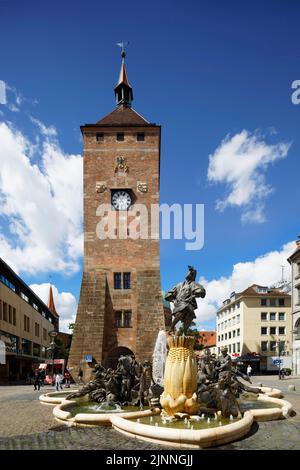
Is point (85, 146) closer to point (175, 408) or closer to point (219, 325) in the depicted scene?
point (175, 408)

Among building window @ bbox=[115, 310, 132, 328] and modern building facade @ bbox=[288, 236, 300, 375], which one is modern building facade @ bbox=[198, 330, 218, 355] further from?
building window @ bbox=[115, 310, 132, 328]

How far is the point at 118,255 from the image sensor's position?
115ft

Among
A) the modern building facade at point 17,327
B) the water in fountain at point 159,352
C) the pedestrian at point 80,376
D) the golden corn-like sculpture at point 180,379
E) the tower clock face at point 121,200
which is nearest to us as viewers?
the golden corn-like sculpture at point 180,379

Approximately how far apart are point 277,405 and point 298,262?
38.3m

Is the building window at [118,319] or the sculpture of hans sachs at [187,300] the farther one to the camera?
the building window at [118,319]

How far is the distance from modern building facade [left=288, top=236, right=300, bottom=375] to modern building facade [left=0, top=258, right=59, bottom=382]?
1248 inches

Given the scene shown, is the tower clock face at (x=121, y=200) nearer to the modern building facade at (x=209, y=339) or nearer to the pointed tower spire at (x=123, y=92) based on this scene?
the pointed tower spire at (x=123, y=92)

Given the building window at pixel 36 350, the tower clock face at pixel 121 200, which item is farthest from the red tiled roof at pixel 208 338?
the tower clock face at pixel 121 200

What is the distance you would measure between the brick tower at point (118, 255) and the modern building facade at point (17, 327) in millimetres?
11460

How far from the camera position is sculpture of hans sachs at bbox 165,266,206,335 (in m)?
11.5

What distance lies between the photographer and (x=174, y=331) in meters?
11.3

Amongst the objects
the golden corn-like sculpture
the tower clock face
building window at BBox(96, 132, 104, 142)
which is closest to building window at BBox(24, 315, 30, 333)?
the tower clock face

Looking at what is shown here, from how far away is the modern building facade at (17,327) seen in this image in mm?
41500

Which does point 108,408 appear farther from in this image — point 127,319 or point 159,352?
point 127,319
